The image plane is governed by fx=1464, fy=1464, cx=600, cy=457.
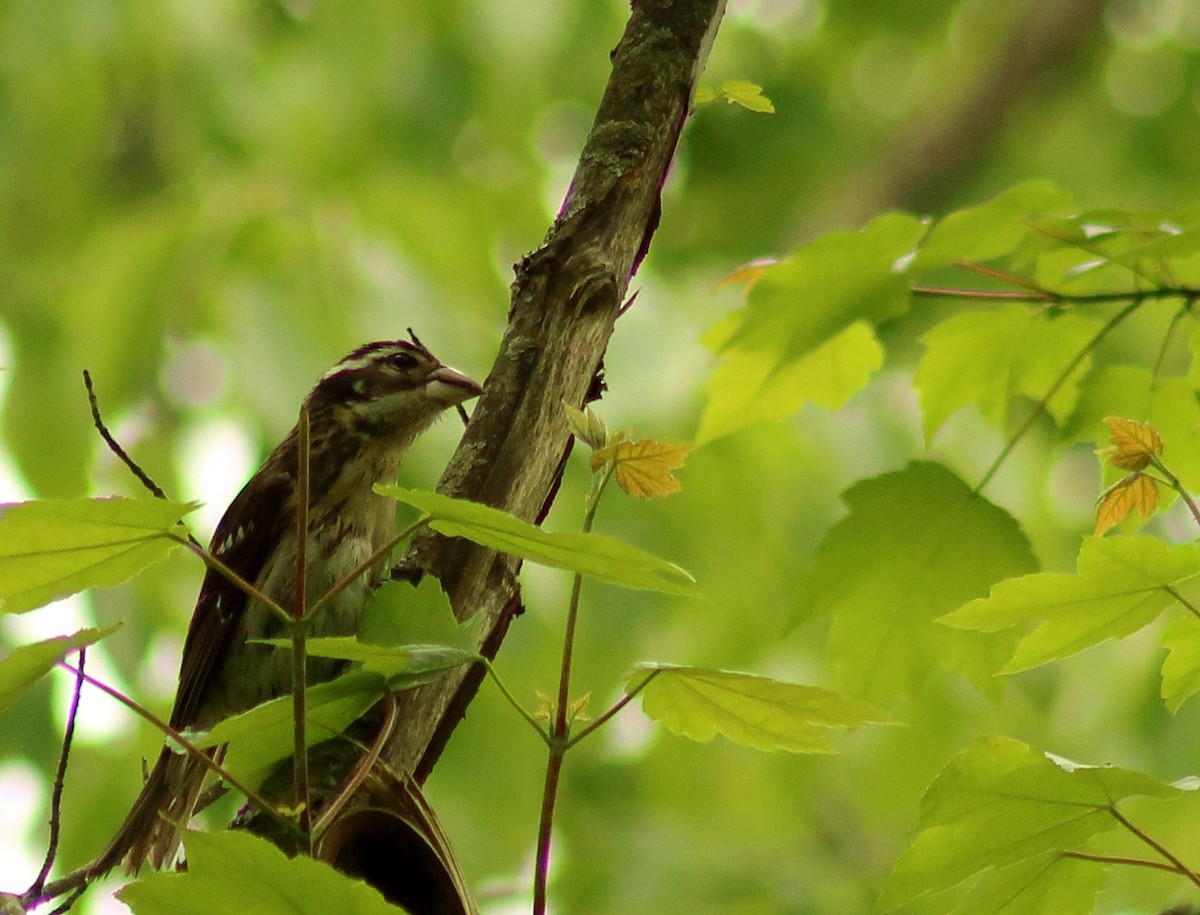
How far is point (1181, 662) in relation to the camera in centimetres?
184

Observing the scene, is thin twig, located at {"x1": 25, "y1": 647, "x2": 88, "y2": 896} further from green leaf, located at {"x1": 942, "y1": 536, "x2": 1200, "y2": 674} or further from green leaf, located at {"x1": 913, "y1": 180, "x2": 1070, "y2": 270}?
green leaf, located at {"x1": 913, "y1": 180, "x2": 1070, "y2": 270}

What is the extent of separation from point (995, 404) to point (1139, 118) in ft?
33.1

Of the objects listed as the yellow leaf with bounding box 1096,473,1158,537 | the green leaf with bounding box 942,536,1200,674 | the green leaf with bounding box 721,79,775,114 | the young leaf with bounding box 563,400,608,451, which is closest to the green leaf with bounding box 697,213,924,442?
the green leaf with bounding box 721,79,775,114

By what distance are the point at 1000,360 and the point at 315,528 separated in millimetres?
1954

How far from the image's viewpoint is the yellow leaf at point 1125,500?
78.5 inches

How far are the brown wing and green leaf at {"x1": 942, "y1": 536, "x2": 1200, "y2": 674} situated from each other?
258 cm

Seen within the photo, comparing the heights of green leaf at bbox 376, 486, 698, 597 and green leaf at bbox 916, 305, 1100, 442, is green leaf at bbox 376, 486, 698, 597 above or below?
below

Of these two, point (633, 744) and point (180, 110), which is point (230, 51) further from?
point (633, 744)

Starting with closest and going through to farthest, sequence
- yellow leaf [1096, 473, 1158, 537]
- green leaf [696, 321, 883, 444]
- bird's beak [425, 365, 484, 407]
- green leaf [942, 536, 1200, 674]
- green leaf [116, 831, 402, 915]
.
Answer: green leaf [116, 831, 402, 915] < green leaf [942, 536, 1200, 674] < yellow leaf [1096, 473, 1158, 537] < green leaf [696, 321, 883, 444] < bird's beak [425, 365, 484, 407]

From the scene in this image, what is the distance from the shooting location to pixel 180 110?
941cm

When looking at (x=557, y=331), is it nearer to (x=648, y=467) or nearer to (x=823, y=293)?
(x=648, y=467)

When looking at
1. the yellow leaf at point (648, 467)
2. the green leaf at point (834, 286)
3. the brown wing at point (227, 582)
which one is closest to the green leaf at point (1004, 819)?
the yellow leaf at point (648, 467)

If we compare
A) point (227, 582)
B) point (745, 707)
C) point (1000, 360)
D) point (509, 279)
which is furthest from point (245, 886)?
point (509, 279)

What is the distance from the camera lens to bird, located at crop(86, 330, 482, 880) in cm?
387
